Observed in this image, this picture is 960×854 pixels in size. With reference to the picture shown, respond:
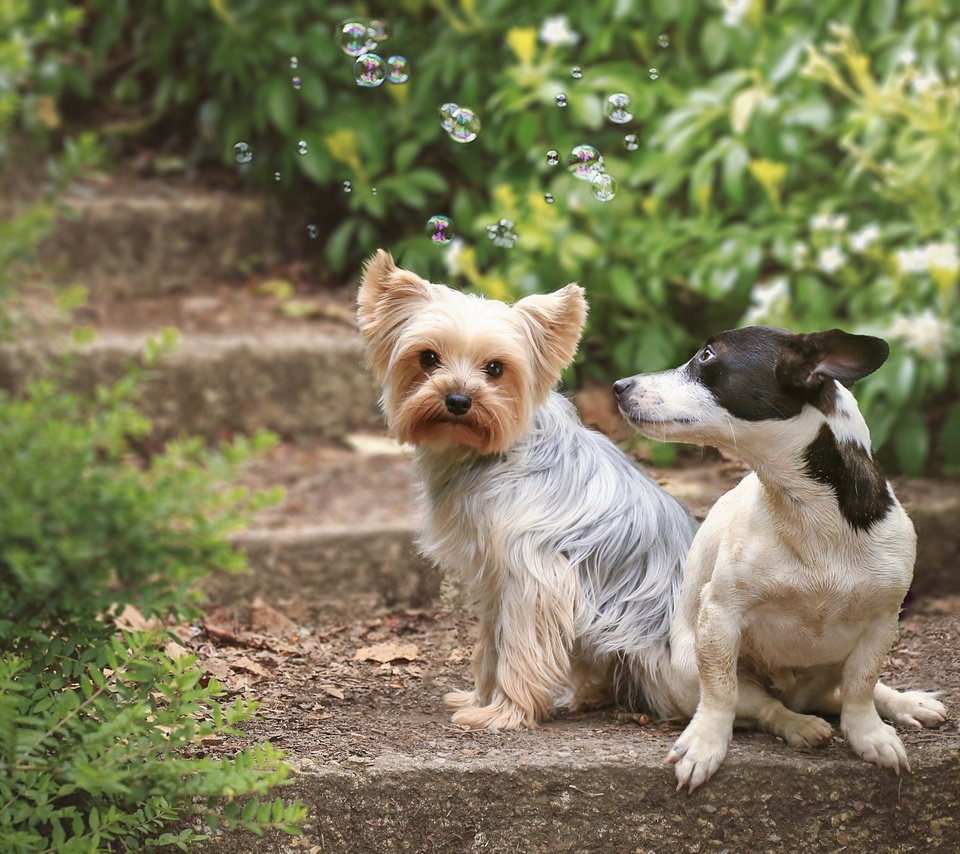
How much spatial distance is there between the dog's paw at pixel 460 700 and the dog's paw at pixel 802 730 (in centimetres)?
74

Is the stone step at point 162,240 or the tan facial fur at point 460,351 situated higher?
the tan facial fur at point 460,351

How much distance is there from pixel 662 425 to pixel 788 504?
0.28 m

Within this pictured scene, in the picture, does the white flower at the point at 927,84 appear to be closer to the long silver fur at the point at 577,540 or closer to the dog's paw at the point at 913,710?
the long silver fur at the point at 577,540

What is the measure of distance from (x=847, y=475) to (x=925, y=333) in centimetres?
233

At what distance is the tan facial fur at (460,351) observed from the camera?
299 centimetres

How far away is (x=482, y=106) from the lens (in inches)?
227

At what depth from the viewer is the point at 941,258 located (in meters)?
4.64

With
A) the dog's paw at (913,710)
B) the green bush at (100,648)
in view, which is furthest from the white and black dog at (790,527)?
the green bush at (100,648)

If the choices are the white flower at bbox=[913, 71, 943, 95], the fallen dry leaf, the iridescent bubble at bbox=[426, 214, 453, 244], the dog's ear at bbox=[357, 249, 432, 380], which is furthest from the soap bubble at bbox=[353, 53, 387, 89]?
the white flower at bbox=[913, 71, 943, 95]

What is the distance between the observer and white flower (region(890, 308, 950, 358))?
4680 millimetres

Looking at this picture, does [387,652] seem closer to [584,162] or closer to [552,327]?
[552,327]

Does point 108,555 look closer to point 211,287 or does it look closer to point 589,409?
point 589,409

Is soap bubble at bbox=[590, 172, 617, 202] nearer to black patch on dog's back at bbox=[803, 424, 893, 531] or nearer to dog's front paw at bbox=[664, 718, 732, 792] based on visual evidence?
black patch on dog's back at bbox=[803, 424, 893, 531]

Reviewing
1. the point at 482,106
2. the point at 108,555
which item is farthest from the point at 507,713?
the point at 482,106
